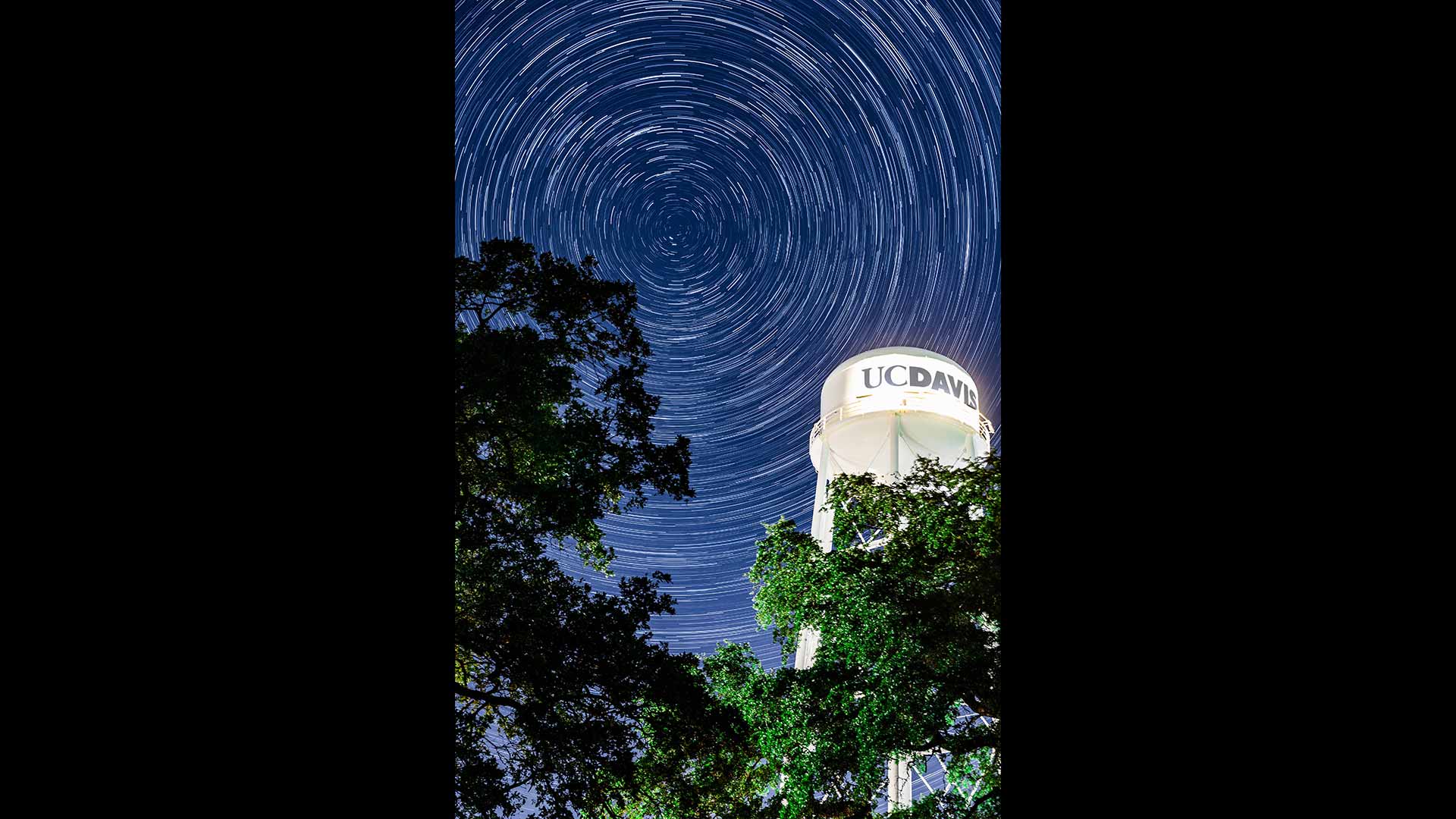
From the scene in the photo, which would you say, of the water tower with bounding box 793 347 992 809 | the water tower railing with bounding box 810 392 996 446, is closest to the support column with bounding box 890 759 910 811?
the water tower with bounding box 793 347 992 809

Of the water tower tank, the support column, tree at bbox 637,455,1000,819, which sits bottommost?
the support column

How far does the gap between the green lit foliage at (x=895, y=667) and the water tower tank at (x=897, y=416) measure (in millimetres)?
11052

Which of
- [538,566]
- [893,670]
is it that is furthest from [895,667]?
[538,566]

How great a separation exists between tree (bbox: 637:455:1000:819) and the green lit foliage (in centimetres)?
1

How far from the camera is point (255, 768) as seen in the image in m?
2.08

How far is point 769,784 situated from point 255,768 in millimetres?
11192

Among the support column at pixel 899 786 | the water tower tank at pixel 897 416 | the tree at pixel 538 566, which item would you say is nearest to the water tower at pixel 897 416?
the water tower tank at pixel 897 416

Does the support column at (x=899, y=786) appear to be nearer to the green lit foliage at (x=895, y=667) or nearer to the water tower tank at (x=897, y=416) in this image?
the green lit foliage at (x=895, y=667)

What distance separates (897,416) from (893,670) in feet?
44.1

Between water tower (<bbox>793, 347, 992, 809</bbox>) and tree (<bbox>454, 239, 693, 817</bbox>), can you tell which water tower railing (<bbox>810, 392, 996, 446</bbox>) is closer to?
water tower (<bbox>793, 347, 992, 809</bbox>)

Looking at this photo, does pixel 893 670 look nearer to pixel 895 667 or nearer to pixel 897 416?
pixel 895 667

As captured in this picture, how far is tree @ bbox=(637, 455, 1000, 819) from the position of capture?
1169 cm
